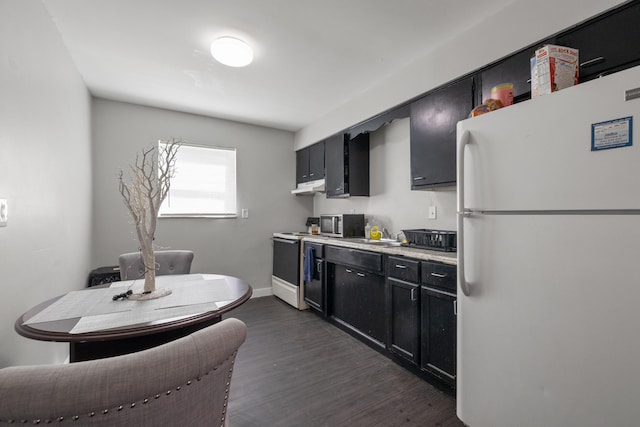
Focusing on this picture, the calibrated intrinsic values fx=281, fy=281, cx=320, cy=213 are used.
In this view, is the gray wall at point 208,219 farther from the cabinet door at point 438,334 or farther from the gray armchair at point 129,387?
the gray armchair at point 129,387

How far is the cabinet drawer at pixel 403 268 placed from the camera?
2.06 meters

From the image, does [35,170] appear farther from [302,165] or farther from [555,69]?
[302,165]

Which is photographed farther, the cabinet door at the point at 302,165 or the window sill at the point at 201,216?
the cabinet door at the point at 302,165

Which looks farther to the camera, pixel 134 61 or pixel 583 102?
pixel 134 61

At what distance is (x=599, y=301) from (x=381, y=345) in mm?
1657

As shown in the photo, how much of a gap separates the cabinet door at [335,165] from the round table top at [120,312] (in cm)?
204

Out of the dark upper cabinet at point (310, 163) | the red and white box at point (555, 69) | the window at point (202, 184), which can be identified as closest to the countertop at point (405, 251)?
the red and white box at point (555, 69)

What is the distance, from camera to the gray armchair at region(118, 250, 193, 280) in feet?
6.74

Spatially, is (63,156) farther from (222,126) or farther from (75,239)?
(222,126)

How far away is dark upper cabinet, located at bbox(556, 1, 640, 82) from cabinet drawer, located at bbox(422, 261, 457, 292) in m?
1.27

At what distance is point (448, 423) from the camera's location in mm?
1621

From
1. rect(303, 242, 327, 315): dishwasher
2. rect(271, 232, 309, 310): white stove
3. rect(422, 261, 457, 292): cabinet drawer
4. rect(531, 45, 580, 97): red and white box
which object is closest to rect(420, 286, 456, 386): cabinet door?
rect(422, 261, 457, 292): cabinet drawer

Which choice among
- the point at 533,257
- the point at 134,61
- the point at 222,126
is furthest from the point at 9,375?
the point at 222,126

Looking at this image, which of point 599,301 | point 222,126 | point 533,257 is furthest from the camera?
point 222,126
